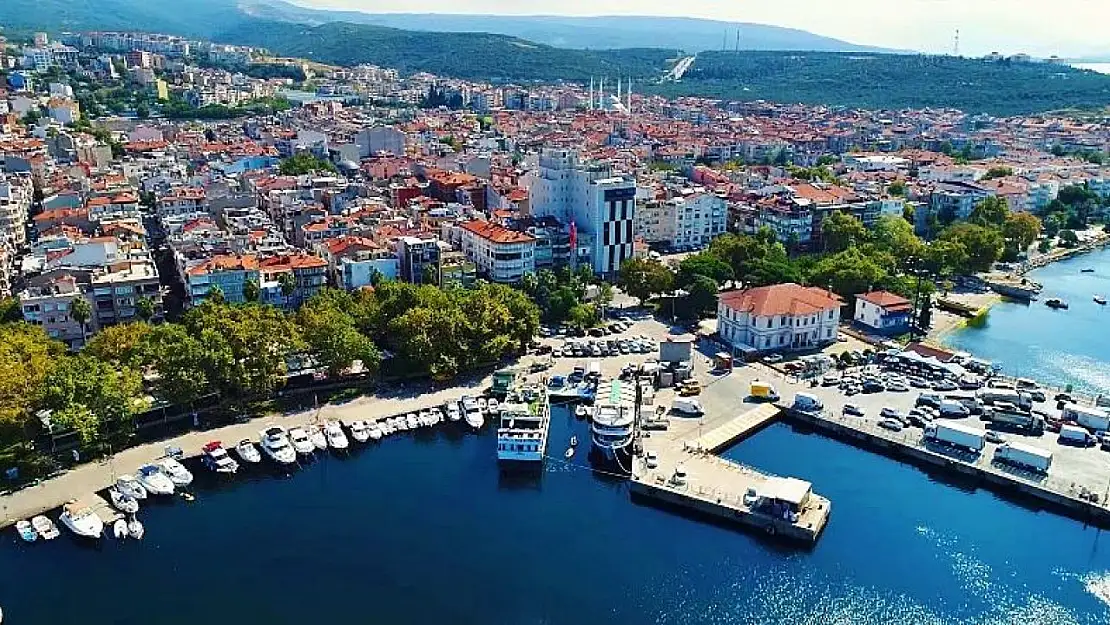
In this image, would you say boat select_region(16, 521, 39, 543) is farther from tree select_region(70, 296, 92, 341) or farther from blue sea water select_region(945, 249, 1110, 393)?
blue sea water select_region(945, 249, 1110, 393)

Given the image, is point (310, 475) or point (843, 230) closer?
point (310, 475)

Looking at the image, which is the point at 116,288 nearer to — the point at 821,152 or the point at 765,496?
the point at 765,496

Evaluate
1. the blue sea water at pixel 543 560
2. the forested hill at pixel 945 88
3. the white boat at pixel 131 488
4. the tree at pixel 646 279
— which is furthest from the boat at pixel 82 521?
the forested hill at pixel 945 88

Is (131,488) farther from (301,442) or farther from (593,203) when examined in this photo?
(593,203)

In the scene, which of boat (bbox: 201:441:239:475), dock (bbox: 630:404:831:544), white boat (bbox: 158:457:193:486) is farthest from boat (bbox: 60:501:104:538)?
dock (bbox: 630:404:831:544)

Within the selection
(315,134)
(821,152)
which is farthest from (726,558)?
(821,152)

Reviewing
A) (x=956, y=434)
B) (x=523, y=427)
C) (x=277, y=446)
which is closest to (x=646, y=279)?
(x=523, y=427)

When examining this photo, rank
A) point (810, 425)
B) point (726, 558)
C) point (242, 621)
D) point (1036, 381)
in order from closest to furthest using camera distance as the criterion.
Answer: point (242, 621) → point (726, 558) → point (810, 425) → point (1036, 381)
